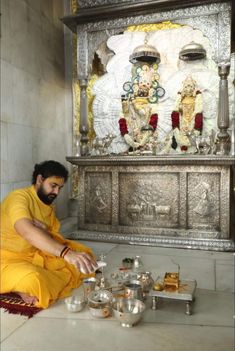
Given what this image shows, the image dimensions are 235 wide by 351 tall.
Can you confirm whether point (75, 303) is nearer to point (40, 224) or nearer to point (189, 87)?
point (40, 224)

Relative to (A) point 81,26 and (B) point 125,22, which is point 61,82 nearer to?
(A) point 81,26

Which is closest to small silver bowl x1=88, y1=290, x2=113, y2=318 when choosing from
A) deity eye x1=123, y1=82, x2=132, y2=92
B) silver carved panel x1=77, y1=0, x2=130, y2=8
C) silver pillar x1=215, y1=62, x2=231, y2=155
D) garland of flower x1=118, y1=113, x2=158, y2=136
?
silver pillar x1=215, y1=62, x2=231, y2=155

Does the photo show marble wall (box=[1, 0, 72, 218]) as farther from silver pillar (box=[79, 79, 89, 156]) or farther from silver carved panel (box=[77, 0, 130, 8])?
silver carved panel (box=[77, 0, 130, 8])

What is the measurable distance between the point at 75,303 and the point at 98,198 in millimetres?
2695

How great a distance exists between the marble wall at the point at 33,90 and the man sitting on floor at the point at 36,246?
6.15ft

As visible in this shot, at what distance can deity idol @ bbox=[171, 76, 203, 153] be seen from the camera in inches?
234

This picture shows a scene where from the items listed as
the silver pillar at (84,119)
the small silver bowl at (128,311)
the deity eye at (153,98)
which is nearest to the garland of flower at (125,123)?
the deity eye at (153,98)

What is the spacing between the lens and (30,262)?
294 centimetres

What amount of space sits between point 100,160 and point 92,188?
1.60ft

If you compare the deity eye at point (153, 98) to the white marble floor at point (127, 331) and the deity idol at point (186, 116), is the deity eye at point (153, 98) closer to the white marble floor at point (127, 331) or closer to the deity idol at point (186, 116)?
the deity idol at point (186, 116)

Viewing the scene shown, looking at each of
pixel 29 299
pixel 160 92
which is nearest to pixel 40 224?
pixel 29 299

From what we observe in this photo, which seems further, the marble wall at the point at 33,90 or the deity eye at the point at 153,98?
the deity eye at the point at 153,98

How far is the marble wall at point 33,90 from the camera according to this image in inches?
190

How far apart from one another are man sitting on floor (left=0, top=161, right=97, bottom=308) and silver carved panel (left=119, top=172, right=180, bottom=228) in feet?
6.28
